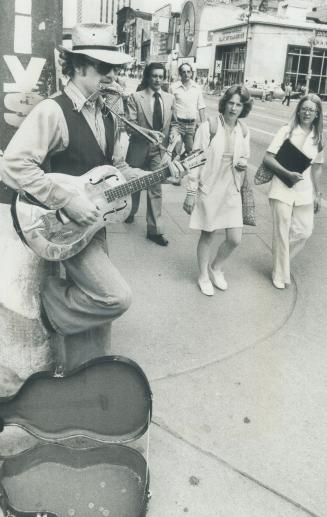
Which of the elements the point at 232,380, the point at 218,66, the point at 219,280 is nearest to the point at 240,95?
the point at 219,280

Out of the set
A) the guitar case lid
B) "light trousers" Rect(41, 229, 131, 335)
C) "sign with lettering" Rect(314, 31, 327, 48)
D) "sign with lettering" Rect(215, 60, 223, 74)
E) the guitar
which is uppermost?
"sign with lettering" Rect(314, 31, 327, 48)

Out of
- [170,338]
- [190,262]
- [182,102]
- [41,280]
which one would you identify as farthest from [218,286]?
[182,102]

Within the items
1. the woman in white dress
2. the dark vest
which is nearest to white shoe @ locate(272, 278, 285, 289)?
the woman in white dress

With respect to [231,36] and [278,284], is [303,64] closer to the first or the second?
[231,36]

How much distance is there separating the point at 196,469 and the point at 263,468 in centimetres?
35

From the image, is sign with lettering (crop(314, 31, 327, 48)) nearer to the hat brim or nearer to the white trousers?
the white trousers

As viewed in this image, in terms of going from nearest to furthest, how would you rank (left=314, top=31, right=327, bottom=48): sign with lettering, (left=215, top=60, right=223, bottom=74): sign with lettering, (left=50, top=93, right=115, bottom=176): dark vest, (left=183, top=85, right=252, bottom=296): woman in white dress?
(left=50, top=93, right=115, bottom=176): dark vest < (left=183, top=85, right=252, bottom=296): woman in white dress < (left=314, top=31, right=327, bottom=48): sign with lettering < (left=215, top=60, right=223, bottom=74): sign with lettering

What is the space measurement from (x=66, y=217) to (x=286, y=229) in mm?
2914

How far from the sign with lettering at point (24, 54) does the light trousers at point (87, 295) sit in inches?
31.8

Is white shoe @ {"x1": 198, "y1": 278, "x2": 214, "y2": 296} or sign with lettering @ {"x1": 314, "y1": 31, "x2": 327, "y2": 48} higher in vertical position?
sign with lettering @ {"x1": 314, "y1": 31, "x2": 327, "y2": 48}

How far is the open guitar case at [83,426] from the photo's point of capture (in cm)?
260

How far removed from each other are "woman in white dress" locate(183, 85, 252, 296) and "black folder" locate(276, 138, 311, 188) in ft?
1.30

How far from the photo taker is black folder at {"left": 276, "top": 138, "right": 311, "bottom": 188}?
5047 millimetres

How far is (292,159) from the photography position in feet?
16.6
